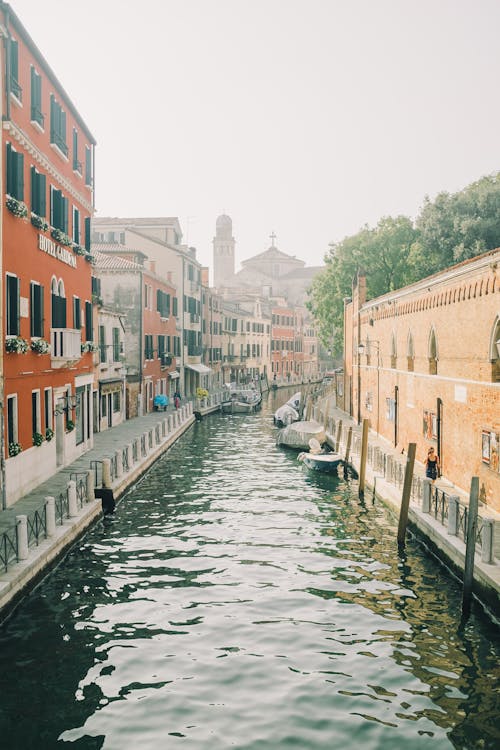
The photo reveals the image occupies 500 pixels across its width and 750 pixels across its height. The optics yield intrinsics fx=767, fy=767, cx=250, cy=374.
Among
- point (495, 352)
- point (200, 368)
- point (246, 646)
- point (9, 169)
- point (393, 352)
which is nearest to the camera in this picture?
point (246, 646)

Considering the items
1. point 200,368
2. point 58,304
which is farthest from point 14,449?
point 200,368

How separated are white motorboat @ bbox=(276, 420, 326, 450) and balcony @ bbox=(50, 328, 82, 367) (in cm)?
1420

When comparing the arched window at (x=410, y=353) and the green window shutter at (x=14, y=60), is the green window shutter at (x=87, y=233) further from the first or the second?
the arched window at (x=410, y=353)

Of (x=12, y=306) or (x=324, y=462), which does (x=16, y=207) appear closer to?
(x=12, y=306)

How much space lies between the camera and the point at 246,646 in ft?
39.8

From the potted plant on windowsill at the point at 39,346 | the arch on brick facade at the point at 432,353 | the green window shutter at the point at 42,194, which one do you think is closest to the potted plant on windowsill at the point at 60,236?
the green window shutter at the point at 42,194

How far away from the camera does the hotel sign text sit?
71.0ft

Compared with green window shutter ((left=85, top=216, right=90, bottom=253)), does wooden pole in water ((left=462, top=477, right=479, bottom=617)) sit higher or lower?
lower

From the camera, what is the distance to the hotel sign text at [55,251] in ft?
71.0

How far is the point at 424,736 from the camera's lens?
9.35m

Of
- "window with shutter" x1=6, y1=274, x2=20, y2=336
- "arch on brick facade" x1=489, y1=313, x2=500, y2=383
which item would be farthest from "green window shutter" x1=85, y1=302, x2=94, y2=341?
"arch on brick facade" x1=489, y1=313, x2=500, y2=383

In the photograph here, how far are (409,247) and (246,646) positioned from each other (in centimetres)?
4657

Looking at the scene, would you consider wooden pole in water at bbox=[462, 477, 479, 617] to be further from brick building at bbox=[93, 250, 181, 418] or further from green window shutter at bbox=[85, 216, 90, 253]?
brick building at bbox=[93, 250, 181, 418]

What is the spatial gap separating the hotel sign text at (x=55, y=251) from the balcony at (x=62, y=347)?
2318 mm
